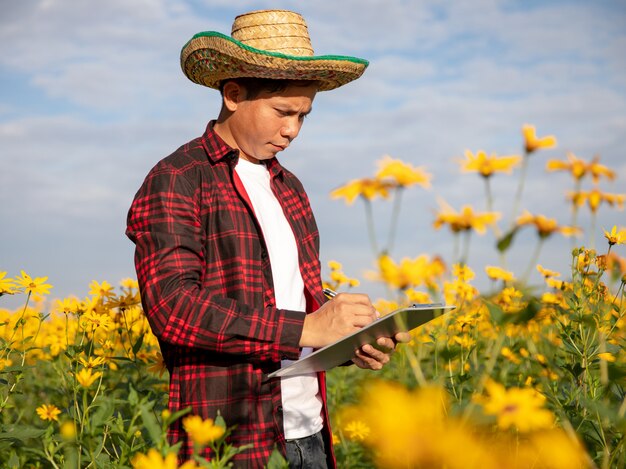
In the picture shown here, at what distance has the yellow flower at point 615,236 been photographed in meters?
2.99

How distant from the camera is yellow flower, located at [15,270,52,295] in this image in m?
3.37

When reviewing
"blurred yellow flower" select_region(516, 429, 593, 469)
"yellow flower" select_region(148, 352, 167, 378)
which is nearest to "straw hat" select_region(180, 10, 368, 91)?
"yellow flower" select_region(148, 352, 167, 378)

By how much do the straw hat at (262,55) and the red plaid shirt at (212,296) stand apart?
0.27m

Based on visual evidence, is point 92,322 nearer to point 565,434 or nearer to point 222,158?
point 222,158

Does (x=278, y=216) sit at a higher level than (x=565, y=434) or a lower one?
higher

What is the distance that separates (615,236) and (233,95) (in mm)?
1568

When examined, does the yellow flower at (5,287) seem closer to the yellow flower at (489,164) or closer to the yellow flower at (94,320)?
the yellow flower at (94,320)

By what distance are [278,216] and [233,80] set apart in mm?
492

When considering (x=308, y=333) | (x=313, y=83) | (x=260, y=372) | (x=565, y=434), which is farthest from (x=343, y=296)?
(x=313, y=83)

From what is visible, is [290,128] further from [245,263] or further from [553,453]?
[553,453]

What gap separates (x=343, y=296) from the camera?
6.96 ft

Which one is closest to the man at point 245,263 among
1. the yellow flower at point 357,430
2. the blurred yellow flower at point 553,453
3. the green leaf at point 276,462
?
the green leaf at point 276,462

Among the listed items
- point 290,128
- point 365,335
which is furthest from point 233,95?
point 365,335

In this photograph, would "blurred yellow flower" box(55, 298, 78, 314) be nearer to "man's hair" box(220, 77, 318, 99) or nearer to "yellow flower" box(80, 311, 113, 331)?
"yellow flower" box(80, 311, 113, 331)
